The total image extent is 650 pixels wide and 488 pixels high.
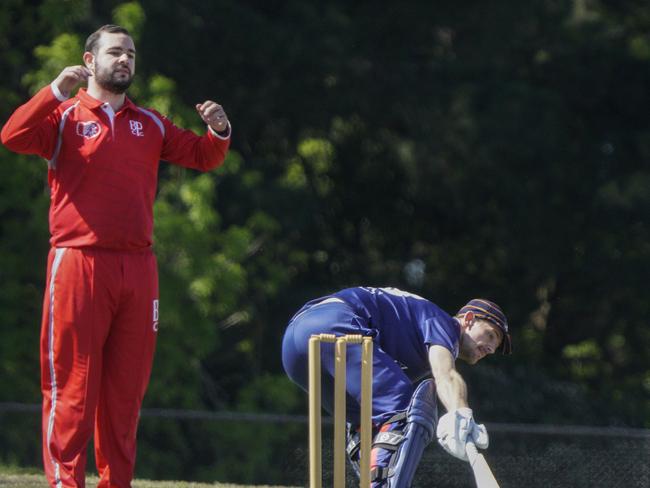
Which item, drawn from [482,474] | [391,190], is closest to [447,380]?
[482,474]

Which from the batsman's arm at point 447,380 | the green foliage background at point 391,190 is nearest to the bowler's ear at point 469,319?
the batsman's arm at point 447,380

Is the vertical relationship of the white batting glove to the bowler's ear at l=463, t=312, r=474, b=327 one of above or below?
below

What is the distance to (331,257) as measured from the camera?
63.0ft

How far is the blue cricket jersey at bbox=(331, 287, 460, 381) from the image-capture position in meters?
4.86

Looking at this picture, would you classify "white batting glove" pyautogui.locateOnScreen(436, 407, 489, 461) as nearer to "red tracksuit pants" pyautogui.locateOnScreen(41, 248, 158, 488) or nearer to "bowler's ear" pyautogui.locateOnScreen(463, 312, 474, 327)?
"bowler's ear" pyautogui.locateOnScreen(463, 312, 474, 327)

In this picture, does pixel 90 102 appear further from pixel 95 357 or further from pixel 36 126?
pixel 95 357

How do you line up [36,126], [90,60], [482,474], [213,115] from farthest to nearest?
[213,115], [90,60], [36,126], [482,474]

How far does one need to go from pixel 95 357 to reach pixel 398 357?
1119mm

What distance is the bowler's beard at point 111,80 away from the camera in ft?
15.4

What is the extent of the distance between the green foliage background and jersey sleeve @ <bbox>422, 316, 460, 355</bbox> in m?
8.11

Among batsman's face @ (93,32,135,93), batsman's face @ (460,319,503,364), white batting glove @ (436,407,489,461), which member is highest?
batsman's face @ (93,32,135,93)

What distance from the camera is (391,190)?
64.9 feet

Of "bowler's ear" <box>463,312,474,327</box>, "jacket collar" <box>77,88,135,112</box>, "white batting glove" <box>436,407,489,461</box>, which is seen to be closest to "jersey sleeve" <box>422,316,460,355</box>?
"bowler's ear" <box>463,312,474,327</box>

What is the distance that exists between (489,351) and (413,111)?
12787 millimetres
